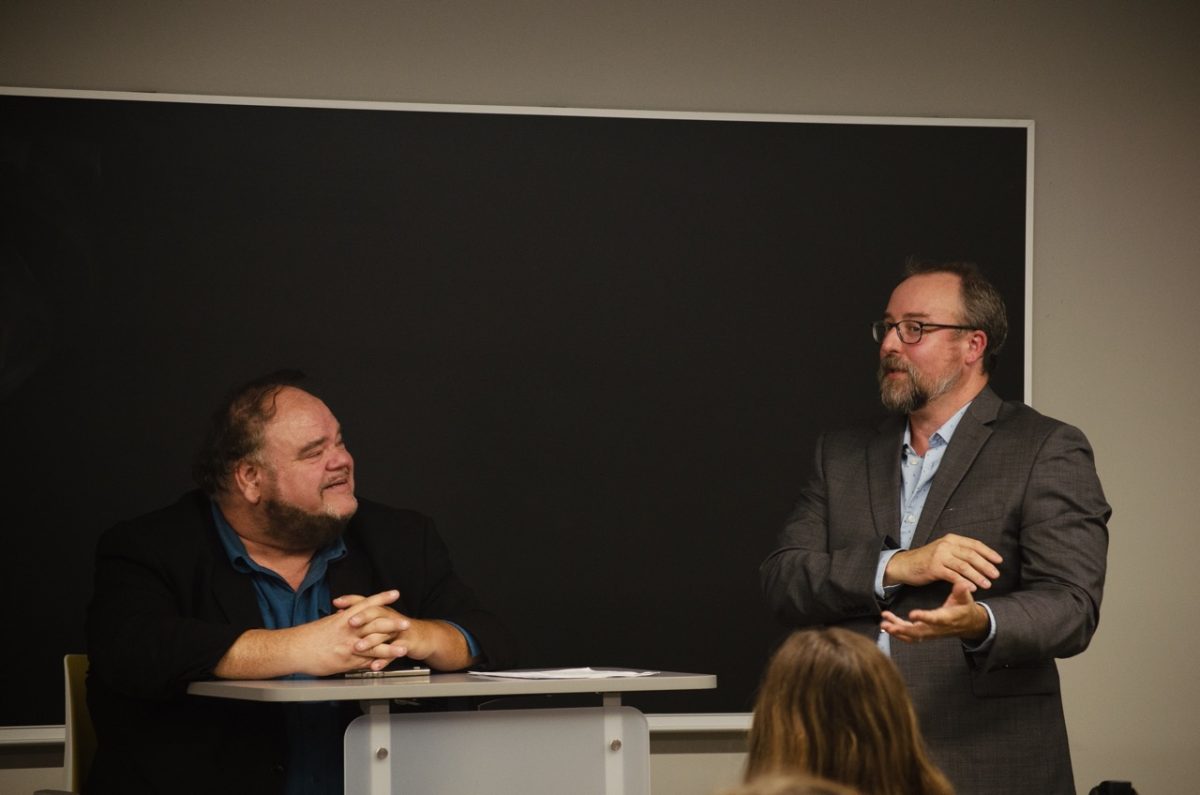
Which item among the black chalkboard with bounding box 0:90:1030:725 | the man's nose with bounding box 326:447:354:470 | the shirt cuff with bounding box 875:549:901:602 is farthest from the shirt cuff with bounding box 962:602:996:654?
the black chalkboard with bounding box 0:90:1030:725

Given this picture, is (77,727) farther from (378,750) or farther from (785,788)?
(785,788)

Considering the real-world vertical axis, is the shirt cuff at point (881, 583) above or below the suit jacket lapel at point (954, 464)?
below

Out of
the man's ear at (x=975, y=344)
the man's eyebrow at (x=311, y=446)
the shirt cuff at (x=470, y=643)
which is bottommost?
the shirt cuff at (x=470, y=643)

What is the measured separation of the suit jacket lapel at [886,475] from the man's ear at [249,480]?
4.48 ft

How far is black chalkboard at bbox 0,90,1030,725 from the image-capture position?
425 cm

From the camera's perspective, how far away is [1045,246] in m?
4.74

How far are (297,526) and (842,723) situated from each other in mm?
1863

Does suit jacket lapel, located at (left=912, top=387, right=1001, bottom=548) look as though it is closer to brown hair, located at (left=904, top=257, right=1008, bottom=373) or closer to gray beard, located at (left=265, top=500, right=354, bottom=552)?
brown hair, located at (left=904, top=257, right=1008, bottom=373)

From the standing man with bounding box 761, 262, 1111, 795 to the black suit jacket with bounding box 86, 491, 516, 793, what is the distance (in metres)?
0.78

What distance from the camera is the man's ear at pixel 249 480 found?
10.9ft

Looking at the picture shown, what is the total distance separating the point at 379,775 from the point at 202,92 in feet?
8.28

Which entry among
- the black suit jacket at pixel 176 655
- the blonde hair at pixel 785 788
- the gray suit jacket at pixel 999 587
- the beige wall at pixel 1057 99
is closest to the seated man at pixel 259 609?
the black suit jacket at pixel 176 655

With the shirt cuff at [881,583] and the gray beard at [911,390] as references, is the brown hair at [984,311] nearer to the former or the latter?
the gray beard at [911,390]

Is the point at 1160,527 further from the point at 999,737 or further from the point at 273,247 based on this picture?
the point at 273,247
